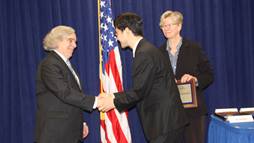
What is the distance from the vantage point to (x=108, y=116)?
4.14 metres

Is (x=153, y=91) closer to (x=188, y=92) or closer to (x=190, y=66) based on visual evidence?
(x=188, y=92)

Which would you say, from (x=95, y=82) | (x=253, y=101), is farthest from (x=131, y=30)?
(x=253, y=101)

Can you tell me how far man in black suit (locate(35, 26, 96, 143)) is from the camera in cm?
300

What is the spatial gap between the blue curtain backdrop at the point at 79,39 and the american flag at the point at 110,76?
31 centimetres

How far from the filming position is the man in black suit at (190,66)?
363 cm

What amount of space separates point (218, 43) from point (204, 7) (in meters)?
0.47

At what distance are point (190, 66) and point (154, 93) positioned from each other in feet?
3.28

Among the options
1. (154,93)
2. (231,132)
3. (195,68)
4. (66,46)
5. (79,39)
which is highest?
(79,39)

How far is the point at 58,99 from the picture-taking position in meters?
3.03

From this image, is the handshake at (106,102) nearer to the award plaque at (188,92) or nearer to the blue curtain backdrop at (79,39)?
the award plaque at (188,92)

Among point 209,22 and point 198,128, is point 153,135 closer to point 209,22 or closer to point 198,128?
point 198,128

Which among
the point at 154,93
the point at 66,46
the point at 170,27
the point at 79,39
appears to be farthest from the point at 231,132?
the point at 79,39

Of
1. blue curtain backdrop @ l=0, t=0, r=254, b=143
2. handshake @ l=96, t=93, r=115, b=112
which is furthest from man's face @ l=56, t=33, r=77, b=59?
blue curtain backdrop @ l=0, t=0, r=254, b=143

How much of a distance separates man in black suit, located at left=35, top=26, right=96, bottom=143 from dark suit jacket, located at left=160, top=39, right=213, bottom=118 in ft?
3.40
